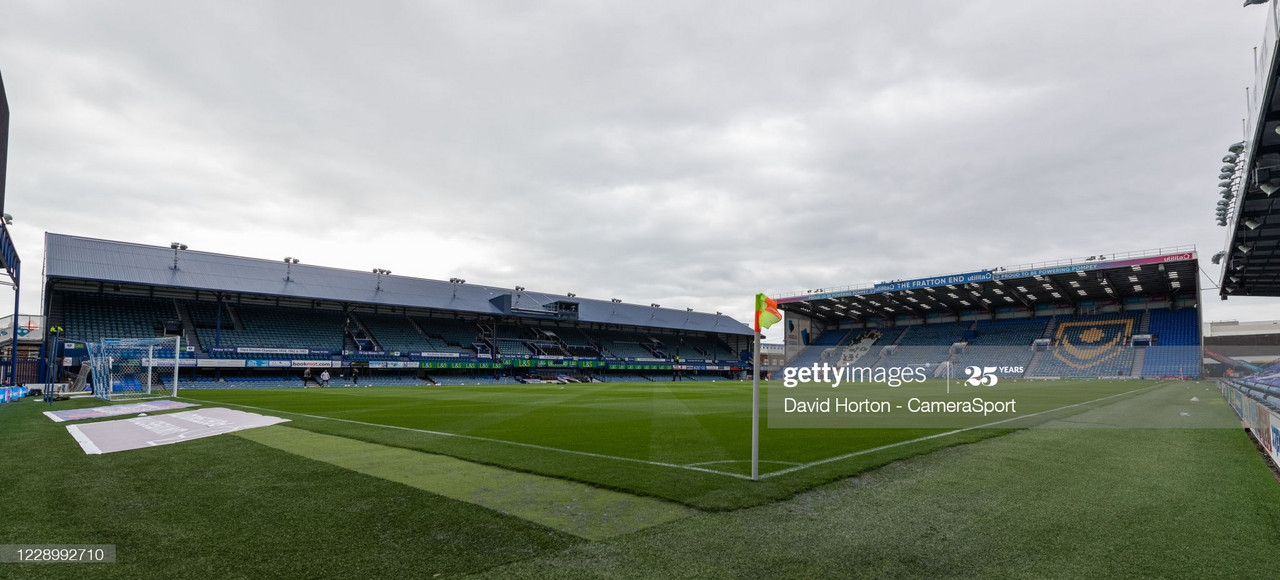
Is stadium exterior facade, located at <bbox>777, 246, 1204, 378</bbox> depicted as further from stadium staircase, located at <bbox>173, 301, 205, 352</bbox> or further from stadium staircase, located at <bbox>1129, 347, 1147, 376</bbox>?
stadium staircase, located at <bbox>173, 301, 205, 352</bbox>

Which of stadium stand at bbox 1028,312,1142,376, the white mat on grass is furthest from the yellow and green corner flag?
stadium stand at bbox 1028,312,1142,376

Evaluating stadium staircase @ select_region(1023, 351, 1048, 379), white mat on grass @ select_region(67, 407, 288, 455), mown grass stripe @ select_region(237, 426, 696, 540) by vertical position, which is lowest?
stadium staircase @ select_region(1023, 351, 1048, 379)

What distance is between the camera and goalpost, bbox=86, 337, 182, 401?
24.7 metres

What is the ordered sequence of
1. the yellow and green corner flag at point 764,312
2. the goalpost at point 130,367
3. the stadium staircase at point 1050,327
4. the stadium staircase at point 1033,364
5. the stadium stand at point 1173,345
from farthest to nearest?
the stadium staircase at point 1050,327 → the stadium staircase at point 1033,364 → the stadium stand at point 1173,345 → the goalpost at point 130,367 → the yellow and green corner flag at point 764,312

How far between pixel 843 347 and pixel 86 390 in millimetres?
Answer: 72942

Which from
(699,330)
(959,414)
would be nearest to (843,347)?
(699,330)

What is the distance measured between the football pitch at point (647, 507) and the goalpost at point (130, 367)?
17.4m

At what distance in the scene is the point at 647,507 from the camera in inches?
233

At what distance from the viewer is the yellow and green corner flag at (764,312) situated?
7469mm

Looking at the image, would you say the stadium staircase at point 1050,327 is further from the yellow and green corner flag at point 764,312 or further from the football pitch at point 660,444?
the yellow and green corner flag at point 764,312

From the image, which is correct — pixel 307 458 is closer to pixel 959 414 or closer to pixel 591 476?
pixel 591 476

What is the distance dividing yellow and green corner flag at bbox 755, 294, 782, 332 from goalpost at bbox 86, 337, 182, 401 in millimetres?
24191

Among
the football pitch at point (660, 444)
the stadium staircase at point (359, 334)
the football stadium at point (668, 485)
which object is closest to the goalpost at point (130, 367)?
the football stadium at point (668, 485)

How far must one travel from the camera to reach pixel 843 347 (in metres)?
76.8
